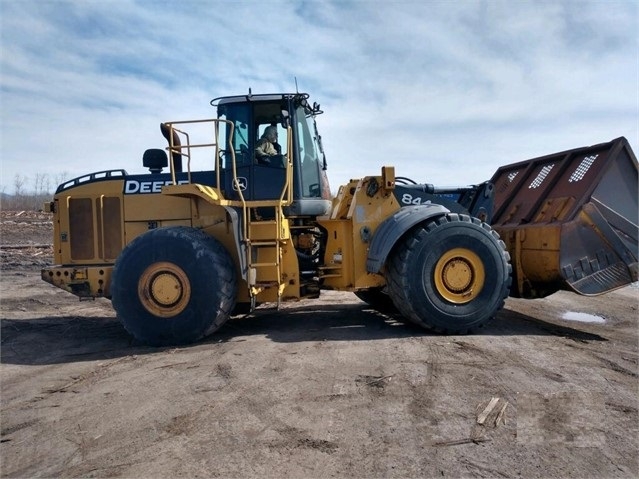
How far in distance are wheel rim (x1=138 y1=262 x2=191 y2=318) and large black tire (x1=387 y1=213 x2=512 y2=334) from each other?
94.8 inches

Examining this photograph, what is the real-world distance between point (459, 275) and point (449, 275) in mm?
123

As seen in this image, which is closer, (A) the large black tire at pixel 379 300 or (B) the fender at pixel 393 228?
(B) the fender at pixel 393 228

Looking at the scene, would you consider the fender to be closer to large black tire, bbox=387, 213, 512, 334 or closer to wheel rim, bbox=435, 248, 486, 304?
large black tire, bbox=387, 213, 512, 334

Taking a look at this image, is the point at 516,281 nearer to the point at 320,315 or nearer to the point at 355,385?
the point at 320,315

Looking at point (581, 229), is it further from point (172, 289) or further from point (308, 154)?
point (172, 289)

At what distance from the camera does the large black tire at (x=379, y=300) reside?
299 inches

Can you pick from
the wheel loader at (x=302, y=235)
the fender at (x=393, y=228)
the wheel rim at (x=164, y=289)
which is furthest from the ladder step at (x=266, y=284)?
the fender at (x=393, y=228)

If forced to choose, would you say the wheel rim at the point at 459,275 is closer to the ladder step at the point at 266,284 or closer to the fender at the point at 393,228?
the fender at the point at 393,228

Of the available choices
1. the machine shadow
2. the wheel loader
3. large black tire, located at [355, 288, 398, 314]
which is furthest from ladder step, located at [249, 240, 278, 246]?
large black tire, located at [355, 288, 398, 314]

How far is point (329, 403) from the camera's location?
156 inches

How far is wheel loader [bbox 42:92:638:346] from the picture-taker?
231 inches

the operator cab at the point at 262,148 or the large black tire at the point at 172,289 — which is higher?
the operator cab at the point at 262,148

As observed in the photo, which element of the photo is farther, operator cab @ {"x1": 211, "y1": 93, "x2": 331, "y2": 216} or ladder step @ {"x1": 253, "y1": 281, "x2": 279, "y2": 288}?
operator cab @ {"x1": 211, "y1": 93, "x2": 331, "y2": 216}

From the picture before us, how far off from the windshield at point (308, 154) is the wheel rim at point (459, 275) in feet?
6.55
